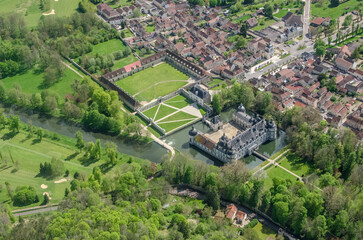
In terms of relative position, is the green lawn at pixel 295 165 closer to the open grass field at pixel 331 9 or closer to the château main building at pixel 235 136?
the château main building at pixel 235 136

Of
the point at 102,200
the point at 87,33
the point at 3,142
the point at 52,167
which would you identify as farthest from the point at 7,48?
the point at 102,200

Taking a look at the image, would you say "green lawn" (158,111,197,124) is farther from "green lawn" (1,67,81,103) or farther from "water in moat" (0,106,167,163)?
"green lawn" (1,67,81,103)

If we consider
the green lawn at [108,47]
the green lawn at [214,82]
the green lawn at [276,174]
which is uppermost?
the green lawn at [108,47]

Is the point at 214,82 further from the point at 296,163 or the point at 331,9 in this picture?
the point at 331,9

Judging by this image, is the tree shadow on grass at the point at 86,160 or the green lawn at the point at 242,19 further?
the green lawn at the point at 242,19

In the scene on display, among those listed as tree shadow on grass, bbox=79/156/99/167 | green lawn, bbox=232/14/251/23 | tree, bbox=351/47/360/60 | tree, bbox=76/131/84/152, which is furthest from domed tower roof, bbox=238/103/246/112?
green lawn, bbox=232/14/251/23

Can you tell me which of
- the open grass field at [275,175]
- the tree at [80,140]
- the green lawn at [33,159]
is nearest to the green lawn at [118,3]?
the green lawn at [33,159]

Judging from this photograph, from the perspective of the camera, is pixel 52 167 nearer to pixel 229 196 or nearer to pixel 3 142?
pixel 3 142
